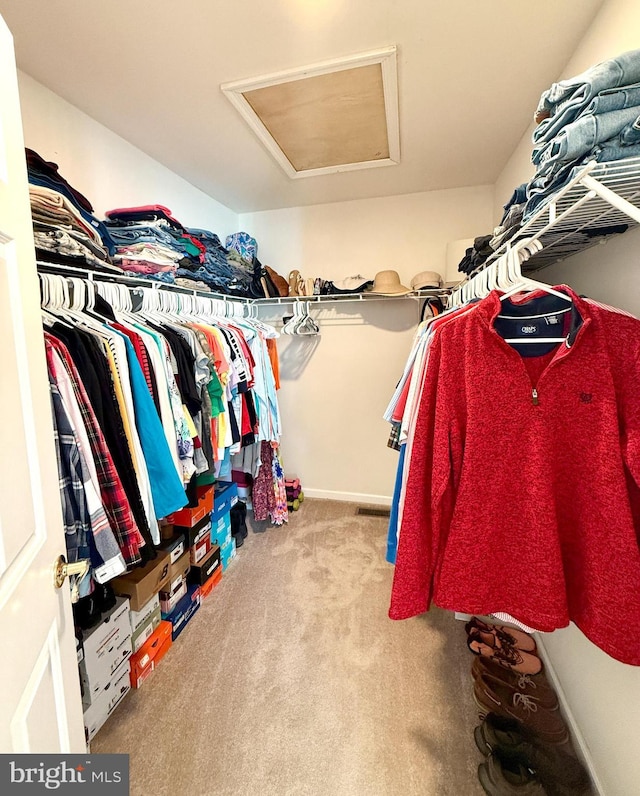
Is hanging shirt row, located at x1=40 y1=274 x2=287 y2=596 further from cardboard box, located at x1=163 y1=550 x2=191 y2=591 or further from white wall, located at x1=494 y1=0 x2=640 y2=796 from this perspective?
white wall, located at x1=494 y1=0 x2=640 y2=796

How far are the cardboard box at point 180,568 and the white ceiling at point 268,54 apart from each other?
2094mm

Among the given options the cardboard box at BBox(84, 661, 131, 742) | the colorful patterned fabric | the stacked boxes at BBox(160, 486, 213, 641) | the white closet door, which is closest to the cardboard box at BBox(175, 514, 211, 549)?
the stacked boxes at BBox(160, 486, 213, 641)

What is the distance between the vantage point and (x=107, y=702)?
1329 mm

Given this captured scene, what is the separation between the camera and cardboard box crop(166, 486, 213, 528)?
1.79 meters

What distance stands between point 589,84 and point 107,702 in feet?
7.53

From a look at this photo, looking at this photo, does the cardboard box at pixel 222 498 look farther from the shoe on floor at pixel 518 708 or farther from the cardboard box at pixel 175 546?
the shoe on floor at pixel 518 708

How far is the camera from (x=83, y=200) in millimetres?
1429

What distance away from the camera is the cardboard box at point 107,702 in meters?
1.25

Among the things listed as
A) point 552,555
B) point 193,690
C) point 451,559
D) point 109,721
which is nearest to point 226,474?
point 193,690

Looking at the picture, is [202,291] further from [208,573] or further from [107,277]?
[208,573]

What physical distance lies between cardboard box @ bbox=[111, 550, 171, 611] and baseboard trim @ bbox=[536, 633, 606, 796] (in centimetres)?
167

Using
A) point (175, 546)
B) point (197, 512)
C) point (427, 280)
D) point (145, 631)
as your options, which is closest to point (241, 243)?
point (427, 280)

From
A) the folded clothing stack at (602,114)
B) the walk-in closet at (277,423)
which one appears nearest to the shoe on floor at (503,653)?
the walk-in closet at (277,423)

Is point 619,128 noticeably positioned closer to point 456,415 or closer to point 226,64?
point 456,415
